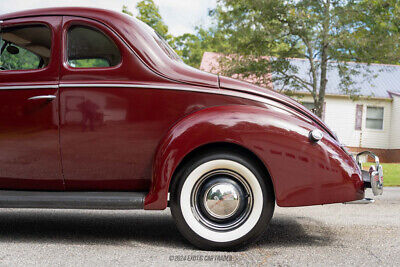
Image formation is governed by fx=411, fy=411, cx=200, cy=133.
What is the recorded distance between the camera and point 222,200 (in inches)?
127

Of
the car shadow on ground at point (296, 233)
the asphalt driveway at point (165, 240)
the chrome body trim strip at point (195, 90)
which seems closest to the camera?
the asphalt driveway at point (165, 240)

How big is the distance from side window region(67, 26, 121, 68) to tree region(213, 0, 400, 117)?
938 cm

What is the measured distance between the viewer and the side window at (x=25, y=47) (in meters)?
3.72

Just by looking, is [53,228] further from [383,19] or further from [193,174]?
[383,19]

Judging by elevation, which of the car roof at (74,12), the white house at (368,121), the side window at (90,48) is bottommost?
the white house at (368,121)

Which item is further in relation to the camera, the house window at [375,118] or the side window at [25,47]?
the house window at [375,118]

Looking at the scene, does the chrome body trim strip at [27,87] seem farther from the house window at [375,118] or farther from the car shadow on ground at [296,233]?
the house window at [375,118]

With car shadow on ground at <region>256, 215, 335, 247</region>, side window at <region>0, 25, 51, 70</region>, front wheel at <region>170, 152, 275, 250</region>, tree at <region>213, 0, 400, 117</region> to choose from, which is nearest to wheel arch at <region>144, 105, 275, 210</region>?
front wheel at <region>170, 152, 275, 250</region>

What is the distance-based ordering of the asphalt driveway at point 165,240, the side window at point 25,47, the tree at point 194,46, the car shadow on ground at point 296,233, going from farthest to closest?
the tree at point 194,46
the side window at point 25,47
the car shadow on ground at point 296,233
the asphalt driveway at point 165,240

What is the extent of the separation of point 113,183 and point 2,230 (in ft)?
4.46

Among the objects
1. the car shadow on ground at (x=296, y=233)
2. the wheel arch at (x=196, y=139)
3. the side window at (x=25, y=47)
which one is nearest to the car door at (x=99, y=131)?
the wheel arch at (x=196, y=139)

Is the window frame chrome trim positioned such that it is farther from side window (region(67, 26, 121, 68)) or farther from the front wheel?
the front wheel

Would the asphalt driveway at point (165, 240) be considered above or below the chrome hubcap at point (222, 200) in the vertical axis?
below

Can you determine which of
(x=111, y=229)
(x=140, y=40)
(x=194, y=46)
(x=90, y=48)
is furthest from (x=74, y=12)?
(x=194, y=46)
